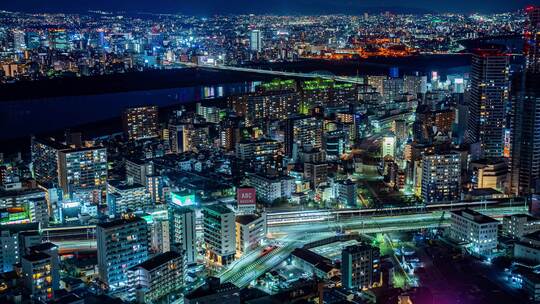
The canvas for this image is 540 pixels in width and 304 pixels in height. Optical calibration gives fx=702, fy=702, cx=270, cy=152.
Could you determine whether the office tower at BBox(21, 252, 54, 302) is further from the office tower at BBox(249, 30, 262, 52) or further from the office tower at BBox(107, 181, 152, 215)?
the office tower at BBox(249, 30, 262, 52)

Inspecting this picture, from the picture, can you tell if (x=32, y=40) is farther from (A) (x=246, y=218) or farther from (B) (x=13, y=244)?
(A) (x=246, y=218)

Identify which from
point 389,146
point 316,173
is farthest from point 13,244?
point 389,146

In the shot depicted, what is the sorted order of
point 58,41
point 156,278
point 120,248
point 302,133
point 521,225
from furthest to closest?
point 58,41 → point 302,133 → point 521,225 → point 120,248 → point 156,278

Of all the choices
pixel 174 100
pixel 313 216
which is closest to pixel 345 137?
pixel 313 216

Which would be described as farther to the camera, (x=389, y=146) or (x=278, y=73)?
(x=278, y=73)

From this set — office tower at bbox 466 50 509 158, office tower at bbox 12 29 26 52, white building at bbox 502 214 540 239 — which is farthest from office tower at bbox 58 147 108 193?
office tower at bbox 12 29 26 52

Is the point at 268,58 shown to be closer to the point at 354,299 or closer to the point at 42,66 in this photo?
the point at 42,66
